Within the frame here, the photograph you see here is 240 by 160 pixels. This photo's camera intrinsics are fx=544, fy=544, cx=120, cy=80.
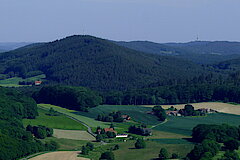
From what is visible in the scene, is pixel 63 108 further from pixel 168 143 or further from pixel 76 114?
pixel 168 143

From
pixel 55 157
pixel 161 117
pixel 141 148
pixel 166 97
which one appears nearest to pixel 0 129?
pixel 55 157

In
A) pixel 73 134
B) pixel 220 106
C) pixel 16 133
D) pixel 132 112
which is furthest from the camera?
pixel 220 106

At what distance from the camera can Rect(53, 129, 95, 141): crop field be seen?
111m

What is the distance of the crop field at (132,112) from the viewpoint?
442 ft

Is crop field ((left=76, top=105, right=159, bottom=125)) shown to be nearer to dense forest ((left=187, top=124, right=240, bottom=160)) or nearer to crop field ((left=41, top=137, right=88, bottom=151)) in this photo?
dense forest ((left=187, top=124, right=240, bottom=160))

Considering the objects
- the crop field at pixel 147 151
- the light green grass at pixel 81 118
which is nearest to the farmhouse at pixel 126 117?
the light green grass at pixel 81 118

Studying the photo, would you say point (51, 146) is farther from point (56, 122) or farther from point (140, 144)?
point (56, 122)

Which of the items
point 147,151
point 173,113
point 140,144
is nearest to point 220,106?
point 173,113

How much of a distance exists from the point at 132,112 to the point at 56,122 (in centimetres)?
2724

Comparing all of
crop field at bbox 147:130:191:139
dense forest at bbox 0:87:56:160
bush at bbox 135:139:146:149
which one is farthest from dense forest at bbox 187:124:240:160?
dense forest at bbox 0:87:56:160

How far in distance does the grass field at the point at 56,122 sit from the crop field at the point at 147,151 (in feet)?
69.2

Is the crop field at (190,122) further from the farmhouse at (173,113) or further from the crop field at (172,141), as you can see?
the crop field at (172,141)

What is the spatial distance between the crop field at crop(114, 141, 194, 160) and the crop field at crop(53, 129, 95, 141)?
11194mm

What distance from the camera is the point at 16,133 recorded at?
99.5 meters
